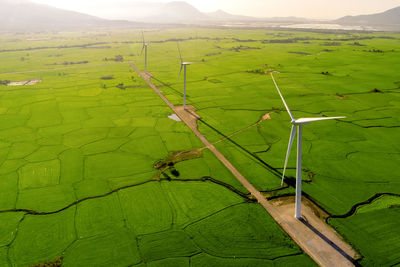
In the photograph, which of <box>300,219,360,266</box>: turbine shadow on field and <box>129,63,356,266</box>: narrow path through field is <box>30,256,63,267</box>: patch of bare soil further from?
<box>300,219,360,266</box>: turbine shadow on field

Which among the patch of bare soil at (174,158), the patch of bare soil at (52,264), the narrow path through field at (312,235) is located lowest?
the patch of bare soil at (52,264)

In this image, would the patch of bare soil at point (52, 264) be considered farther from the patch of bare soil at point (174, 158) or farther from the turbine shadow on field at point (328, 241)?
the turbine shadow on field at point (328, 241)

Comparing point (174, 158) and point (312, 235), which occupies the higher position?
point (174, 158)

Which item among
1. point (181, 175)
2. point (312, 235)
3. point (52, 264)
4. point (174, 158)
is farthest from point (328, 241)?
point (52, 264)

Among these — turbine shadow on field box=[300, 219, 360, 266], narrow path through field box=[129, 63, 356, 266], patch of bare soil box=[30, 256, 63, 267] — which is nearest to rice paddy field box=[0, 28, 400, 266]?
patch of bare soil box=[30, 256, 63, 267]

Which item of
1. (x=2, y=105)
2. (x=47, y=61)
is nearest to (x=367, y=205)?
(x=2, y=105)

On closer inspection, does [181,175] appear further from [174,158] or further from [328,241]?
[328,241]

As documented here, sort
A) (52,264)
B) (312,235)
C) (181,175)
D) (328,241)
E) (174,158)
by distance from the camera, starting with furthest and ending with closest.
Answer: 1. (174,158)
2. (181,175)
3. (312,235)
4. (328,241)
5. (52,264)

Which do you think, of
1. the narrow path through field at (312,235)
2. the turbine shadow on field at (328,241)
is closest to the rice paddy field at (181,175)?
the narrow path through field at (312,235)
